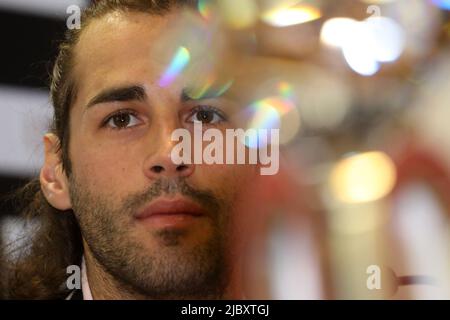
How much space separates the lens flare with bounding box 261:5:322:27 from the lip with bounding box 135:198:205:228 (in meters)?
0.40

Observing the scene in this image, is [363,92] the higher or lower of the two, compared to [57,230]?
higher

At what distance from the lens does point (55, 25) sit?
142 cm

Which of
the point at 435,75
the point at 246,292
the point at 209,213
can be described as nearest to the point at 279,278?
the point at 246,292

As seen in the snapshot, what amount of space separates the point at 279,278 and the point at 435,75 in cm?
48

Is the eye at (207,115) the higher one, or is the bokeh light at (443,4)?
the bokeh light at (443,4)

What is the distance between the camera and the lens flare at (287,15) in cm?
149

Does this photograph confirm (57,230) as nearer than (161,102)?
No

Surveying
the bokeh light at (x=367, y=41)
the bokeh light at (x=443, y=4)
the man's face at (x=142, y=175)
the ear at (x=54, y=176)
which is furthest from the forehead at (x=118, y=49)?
the bokeh light at (x=443, y=4)

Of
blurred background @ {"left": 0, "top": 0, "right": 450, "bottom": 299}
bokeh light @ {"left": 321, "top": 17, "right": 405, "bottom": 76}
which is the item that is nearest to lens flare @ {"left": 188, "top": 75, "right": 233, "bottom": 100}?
blurred background @ {"left": 0, "top": 0, "right": 450, "bottom": 299}

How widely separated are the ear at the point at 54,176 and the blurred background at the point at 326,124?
2 cm

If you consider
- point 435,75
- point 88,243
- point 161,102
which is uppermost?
point 435,75

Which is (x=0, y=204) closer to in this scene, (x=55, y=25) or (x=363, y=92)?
(x=55, y=25)

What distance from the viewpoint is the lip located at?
1318mm

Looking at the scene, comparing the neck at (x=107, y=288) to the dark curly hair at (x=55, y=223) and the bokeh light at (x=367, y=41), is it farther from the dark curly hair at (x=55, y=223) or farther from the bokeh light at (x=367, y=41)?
the bokeh light at (x=367, y=41)
